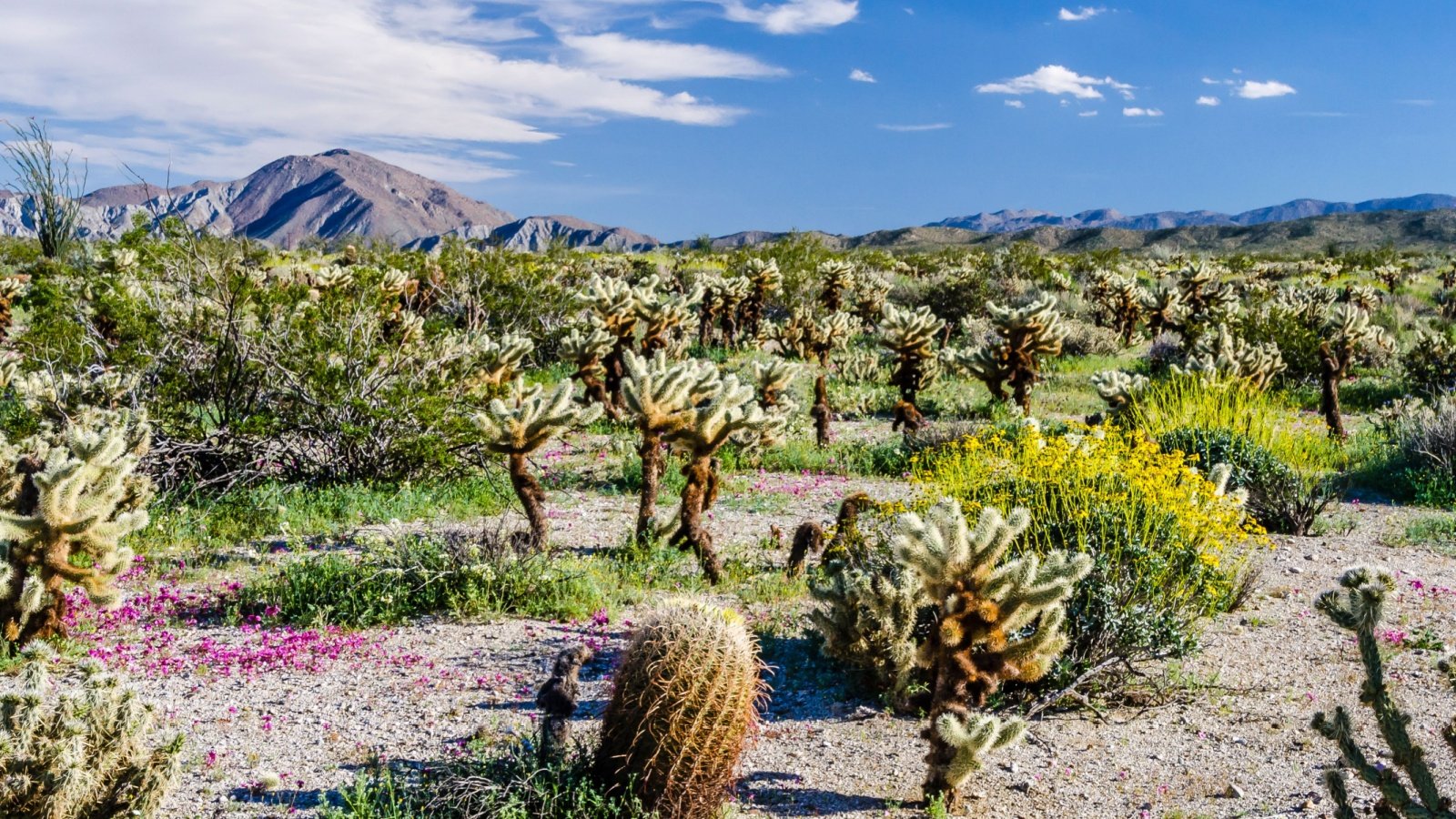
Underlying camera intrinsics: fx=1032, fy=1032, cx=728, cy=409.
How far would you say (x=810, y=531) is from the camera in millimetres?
7180

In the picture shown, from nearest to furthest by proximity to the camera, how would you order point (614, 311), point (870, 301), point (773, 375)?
point (773, 375), point (614, 311), point (870, 301)

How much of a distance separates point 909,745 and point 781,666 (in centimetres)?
114

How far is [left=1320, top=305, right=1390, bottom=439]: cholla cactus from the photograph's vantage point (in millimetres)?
12641

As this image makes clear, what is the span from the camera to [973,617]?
4.42 meters

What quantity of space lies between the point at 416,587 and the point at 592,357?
617 centimetres

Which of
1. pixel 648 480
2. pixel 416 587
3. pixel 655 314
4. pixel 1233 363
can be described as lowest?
pixel 416 587

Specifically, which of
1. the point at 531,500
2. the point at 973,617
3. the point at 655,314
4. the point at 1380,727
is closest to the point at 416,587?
the point at 531,500

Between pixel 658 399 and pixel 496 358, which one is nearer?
pixel 658 399

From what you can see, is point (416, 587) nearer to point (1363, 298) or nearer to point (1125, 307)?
point (1125, 307)

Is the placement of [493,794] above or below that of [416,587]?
below

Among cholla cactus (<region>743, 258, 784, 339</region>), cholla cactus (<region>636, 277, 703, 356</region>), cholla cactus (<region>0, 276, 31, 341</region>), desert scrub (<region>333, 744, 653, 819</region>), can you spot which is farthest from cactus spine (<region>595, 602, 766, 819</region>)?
cholla cactus (<region>0, 276, 31, 341</region>)

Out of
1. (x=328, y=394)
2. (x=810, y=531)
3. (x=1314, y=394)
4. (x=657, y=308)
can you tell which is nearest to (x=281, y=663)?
(x=810, y=531)

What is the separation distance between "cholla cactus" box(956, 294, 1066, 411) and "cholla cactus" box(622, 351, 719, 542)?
659 cm

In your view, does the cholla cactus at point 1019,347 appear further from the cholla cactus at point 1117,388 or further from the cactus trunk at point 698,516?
the cactus trunk at point 698,516
